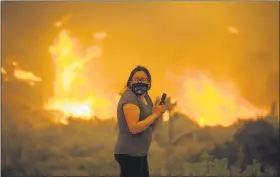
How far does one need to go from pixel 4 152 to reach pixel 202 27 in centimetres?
151

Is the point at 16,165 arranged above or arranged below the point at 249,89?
below

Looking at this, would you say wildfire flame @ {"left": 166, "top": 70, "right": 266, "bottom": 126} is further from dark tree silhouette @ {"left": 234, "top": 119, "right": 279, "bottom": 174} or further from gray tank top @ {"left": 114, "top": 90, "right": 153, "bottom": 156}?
gray tank top @ {"left": 114, "top": 90, "right": 153, "bottom": 156}

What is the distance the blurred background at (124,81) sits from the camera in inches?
119

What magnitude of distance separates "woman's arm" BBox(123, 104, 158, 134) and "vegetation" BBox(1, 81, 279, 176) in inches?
57.1

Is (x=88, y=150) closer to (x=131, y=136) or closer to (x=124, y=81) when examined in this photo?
(x=124, y=81)

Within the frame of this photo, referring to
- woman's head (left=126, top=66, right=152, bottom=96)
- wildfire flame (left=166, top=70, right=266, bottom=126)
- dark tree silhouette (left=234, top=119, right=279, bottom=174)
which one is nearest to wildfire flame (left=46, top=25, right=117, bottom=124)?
wildfire flame (left=166, top=70, right=266, bottom=126)

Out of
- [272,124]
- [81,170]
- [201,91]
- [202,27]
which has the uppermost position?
[202,27]

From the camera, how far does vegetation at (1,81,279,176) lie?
9.85ft

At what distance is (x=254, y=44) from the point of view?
3109mm

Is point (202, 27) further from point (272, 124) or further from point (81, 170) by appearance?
point (81, 170)

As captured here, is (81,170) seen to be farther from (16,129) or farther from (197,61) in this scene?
(197,61)

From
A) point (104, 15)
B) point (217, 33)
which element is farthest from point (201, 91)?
point (104, 15)

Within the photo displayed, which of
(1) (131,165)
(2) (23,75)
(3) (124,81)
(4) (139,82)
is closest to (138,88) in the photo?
(4) (139,82)

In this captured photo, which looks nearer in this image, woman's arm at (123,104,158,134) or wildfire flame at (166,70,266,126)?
woman's arm at (123,104,158,134)
